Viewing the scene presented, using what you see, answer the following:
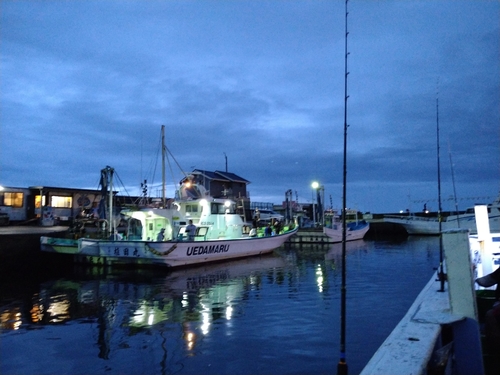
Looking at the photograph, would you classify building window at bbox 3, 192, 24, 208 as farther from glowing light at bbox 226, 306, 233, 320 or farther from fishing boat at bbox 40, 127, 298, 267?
glowing light at bbox 226, 306, 233, 320

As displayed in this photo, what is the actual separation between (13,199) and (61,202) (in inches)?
144

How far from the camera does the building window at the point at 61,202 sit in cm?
3235

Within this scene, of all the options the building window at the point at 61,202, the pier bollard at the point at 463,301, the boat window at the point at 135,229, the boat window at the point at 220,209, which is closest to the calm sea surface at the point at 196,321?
the pier bollard at the point at 463,301

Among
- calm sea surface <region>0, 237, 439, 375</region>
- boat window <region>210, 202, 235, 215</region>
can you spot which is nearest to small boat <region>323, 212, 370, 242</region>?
boat window <region>210, 202, 235, 215</region>

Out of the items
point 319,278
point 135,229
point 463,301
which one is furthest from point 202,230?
point 463,301

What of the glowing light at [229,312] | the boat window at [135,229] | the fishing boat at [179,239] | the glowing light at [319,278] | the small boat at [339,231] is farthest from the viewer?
the small boat at [339,231]

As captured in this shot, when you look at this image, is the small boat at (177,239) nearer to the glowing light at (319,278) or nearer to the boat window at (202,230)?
the boat window at (202,230)

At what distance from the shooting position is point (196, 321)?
9.26m

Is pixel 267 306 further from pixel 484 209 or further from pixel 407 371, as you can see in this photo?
pixel 407 371

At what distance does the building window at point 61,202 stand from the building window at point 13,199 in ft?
7.38

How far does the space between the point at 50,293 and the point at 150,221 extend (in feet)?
30.0

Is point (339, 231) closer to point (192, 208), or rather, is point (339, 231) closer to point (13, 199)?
point (192, 208)

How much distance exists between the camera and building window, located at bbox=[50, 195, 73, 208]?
32350 mm

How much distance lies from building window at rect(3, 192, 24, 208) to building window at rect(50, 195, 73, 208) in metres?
2.25
